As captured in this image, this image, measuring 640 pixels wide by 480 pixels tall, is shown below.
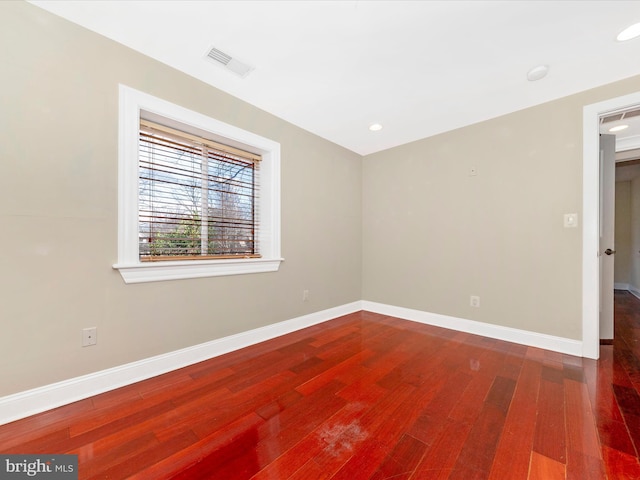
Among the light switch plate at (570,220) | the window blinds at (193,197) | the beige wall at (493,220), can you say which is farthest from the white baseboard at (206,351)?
the light switch plate at (570,220)

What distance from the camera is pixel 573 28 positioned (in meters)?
1.70

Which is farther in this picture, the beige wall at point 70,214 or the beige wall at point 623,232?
the beige wall at point 623,232

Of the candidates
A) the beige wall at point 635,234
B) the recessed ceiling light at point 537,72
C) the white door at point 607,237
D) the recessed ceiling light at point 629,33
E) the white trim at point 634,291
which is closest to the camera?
the recessed ceiling light at point 629,33

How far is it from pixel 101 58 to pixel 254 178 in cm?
145

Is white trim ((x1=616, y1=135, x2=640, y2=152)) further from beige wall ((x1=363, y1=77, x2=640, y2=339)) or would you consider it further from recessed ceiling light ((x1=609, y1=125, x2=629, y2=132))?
beige wall ((x1=363, y1=77, x2=640, y2=339))

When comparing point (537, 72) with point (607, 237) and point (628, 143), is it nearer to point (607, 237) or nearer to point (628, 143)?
point (607, 237)

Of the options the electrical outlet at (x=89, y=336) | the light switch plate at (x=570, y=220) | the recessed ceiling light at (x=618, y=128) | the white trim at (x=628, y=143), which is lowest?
the electrical outlet at (x=89, y=336)

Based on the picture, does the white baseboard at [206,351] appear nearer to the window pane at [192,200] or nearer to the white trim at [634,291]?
the window pane at [192,200]

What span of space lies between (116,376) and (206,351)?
0.64m

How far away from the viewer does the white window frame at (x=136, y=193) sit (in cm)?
187

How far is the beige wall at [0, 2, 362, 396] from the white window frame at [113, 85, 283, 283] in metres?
0.06

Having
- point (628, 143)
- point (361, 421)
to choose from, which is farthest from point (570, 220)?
point (361, 421)

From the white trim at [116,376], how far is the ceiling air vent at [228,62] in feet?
7.56

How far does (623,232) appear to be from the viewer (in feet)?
17.3
